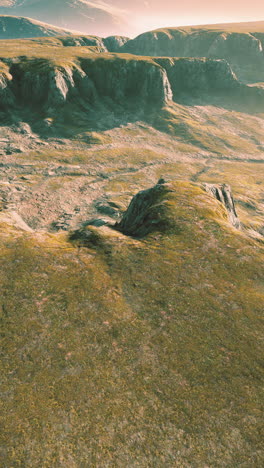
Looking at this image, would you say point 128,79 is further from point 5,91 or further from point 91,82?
point 5,91

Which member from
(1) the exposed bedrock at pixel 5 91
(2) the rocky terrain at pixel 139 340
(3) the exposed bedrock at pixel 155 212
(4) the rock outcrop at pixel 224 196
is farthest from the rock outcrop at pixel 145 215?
(1) the exposed bedrock at pixel 5 91

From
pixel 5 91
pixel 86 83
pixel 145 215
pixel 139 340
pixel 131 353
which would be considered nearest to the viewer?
pixel 131 353

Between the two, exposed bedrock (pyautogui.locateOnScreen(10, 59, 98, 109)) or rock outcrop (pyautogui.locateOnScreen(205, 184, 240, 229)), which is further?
exposed bedrock (pyautogui.locateOnScreen(10, 59, 98, 109))

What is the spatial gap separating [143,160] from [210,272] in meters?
114

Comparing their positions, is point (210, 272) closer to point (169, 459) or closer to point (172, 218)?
point (172, 218)

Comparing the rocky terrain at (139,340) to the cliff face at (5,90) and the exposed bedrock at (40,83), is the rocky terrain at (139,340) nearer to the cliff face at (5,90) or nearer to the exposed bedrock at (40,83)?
the exposed bedrock at (40,83)

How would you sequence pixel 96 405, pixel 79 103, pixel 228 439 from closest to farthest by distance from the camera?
1. pixel 228 439
2. pixel 96 405
3. pixel 79 103

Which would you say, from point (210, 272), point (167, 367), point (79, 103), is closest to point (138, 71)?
point (79, 103)

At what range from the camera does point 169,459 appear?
16.2 metres

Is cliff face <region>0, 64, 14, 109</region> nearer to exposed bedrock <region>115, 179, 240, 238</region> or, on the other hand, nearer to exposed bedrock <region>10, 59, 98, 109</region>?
exposed bedrock <region>10, 59, 98, 109</region>

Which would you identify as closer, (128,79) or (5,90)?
(5,90)

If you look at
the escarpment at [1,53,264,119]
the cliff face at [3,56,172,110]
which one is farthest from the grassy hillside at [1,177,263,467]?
the cliff face at [3,56,172,110]

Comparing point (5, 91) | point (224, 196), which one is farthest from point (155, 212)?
point (5, 91)

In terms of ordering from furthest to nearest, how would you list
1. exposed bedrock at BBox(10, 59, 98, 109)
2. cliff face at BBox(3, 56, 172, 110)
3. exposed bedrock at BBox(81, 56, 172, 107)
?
1. exposed bedrock at BBox(81, 56, 172, 107)
2. cliff face at BBox(3, 56, 172, 110)
3. exposed bedrock at BBox(10, 59, 98, 109)
